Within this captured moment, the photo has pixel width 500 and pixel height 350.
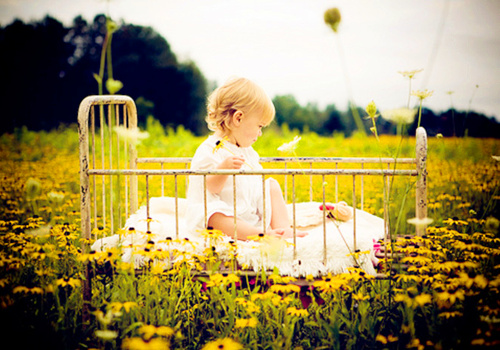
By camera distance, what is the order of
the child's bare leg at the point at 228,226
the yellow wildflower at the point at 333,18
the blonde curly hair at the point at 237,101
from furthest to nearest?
the blonde curly hair at the point at 237,101 → the child's bare leg at the point at 228,226 → the yellow wildflower at the point at 333,18

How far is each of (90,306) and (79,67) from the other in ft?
47.5

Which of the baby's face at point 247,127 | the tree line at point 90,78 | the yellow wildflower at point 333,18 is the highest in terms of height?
the tree line at point 90,78

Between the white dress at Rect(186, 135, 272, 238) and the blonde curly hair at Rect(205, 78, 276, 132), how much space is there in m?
0.15

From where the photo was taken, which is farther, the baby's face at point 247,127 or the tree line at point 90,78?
Answer: the tree line at point 90,78

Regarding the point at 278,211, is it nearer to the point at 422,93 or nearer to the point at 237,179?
the point at 237,179

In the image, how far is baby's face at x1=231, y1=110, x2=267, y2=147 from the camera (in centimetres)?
266

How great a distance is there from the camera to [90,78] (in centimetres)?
1474

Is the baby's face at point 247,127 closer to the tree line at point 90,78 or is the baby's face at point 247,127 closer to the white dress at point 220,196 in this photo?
the white dress at point 220,196

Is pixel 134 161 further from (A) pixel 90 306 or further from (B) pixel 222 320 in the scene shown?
(B) pixel 222 320

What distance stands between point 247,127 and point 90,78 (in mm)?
13690

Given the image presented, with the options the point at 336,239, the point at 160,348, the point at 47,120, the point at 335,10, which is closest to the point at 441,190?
the point at 336,239

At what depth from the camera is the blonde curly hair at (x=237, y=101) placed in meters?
2.63

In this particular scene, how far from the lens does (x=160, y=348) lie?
1275 mm

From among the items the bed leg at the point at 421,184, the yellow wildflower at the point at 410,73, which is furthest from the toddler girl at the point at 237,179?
the yellow wildflower at the point at 410,73
